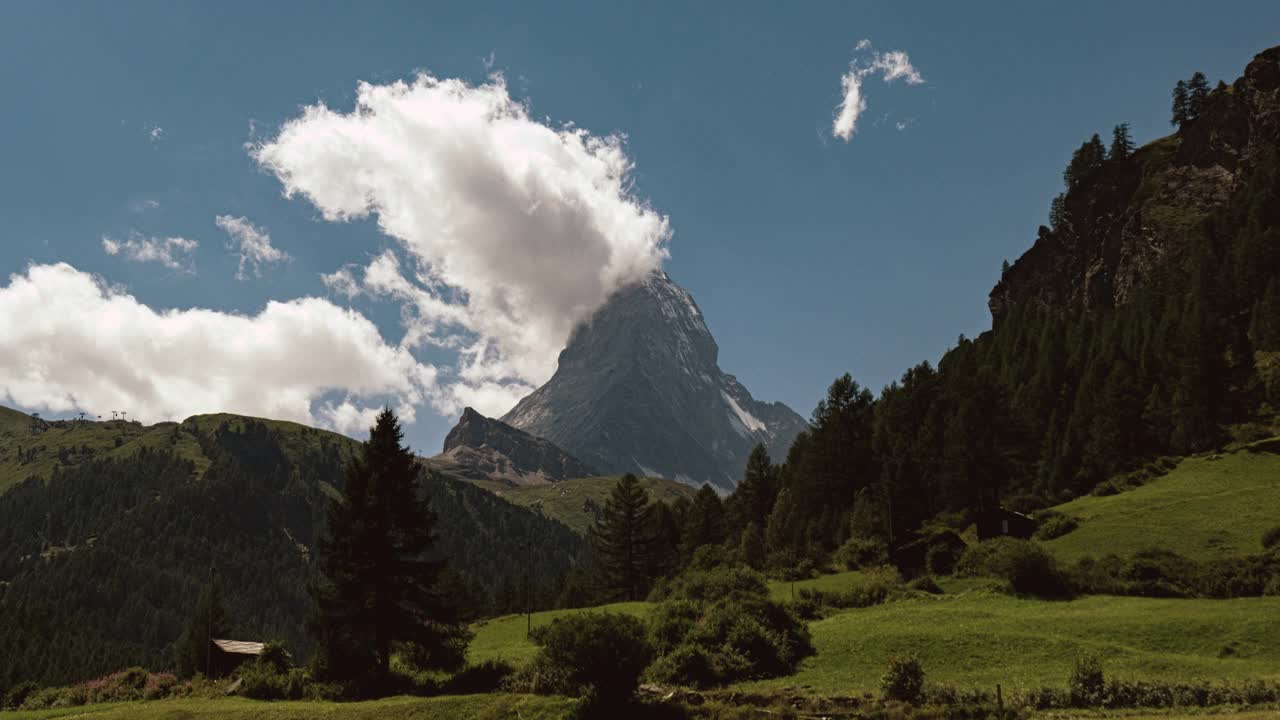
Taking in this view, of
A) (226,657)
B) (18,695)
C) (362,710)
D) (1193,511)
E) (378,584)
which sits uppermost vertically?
(1193,511)

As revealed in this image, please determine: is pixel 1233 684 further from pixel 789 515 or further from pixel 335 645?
pixel 789 515

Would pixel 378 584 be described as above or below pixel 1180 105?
below

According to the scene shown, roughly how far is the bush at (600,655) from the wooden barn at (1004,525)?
146ft

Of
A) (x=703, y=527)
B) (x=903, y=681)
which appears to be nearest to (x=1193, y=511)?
(x=903, y=681)

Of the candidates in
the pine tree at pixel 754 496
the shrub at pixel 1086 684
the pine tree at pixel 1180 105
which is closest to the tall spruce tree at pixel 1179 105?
the pine tree at pixel 1180 105

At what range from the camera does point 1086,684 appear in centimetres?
2925

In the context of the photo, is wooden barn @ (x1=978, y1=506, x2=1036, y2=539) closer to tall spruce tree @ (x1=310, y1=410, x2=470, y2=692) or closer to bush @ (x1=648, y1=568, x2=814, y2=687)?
bush @ (x1=648, y1=568, x2=814, y2=687)

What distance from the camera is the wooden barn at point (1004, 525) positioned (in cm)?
6725

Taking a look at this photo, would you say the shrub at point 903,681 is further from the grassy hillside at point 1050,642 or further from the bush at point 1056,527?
the bush at point 1056,527

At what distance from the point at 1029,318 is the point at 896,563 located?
109 metres

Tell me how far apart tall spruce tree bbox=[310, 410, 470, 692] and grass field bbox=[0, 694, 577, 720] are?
4099 mm

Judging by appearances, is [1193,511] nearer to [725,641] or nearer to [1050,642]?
[1050,642]

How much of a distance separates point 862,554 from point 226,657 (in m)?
56.9

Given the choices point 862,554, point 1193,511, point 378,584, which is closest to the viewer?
point 378,584
